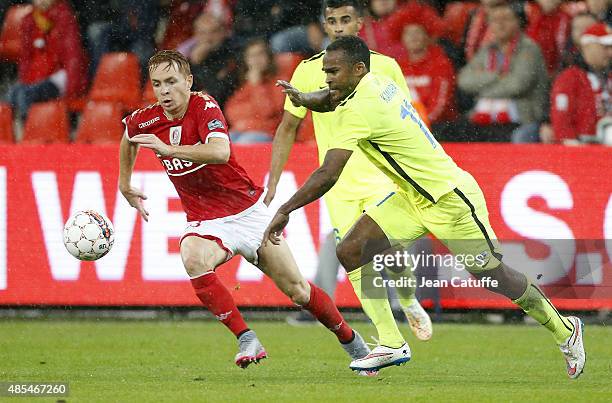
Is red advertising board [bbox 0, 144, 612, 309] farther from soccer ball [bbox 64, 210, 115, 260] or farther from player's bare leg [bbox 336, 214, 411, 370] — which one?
player's bare leg [bbox 336, 214, 411, 370]

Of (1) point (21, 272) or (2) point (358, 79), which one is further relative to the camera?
(1) point (21, 272)

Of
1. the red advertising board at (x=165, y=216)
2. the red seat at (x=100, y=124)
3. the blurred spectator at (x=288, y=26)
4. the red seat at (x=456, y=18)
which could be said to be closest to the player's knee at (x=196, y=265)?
the red advertising board at (x=165, y=216)

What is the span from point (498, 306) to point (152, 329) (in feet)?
9.56

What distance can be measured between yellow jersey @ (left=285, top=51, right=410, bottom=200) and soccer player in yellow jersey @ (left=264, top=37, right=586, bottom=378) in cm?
70

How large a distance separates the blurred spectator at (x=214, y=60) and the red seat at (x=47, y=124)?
1.28 m

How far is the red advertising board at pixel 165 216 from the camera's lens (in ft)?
34.4

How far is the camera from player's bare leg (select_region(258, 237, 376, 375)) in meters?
7.84

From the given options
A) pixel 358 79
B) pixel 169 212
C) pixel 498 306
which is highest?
pixel 358 79

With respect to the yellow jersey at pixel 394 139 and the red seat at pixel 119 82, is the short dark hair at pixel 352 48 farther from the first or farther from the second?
the red seat at pixel 119 82

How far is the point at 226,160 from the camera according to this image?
7.55 m

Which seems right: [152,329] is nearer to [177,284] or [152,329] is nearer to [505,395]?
[177,284]

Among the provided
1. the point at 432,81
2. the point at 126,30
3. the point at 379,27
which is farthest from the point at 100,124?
the point at 432,81

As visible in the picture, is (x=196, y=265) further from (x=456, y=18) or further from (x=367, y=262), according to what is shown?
(x=456, y=18)

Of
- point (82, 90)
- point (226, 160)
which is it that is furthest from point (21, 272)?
point (226, 160)
